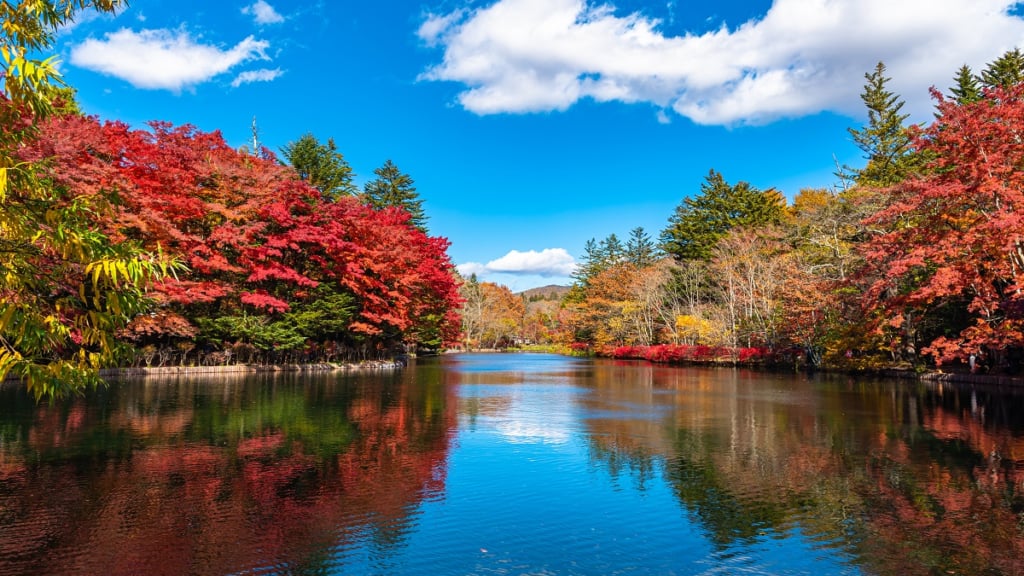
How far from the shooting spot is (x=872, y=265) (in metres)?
22.3

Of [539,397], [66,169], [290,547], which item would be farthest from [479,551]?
[66,169]

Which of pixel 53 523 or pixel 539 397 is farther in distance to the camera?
pixel 539 397

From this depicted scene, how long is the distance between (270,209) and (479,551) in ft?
74.8

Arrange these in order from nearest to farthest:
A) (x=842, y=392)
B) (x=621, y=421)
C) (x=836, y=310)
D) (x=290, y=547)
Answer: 1. (x=290, y=547)
2. (x=621, y=421)
3. (x=842, y=392)
4. (x=836, y=310)

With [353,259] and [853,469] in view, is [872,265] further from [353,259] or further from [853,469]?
[353,259]

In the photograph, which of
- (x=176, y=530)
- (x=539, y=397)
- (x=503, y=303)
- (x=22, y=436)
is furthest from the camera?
(x=503, y=303)

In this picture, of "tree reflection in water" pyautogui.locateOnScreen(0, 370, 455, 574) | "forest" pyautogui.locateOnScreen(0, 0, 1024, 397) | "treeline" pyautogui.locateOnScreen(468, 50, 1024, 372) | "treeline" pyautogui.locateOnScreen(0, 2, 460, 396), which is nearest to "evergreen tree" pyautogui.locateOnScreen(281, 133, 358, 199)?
"forest" pyautogui.locateOnScreen(0, 0, 1024, 397)

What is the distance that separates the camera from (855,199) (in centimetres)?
2753

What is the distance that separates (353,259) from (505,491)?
23.2 meters

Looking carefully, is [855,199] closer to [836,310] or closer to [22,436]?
[836,310]

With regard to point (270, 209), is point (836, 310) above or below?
below

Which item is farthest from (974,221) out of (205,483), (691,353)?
(205,483)

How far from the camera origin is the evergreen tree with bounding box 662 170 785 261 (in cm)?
4659

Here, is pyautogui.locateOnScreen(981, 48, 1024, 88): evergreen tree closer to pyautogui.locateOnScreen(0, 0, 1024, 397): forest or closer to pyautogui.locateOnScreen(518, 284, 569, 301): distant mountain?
pyautogui.locateOnScreen(0, 0, 1024, 397): forest
